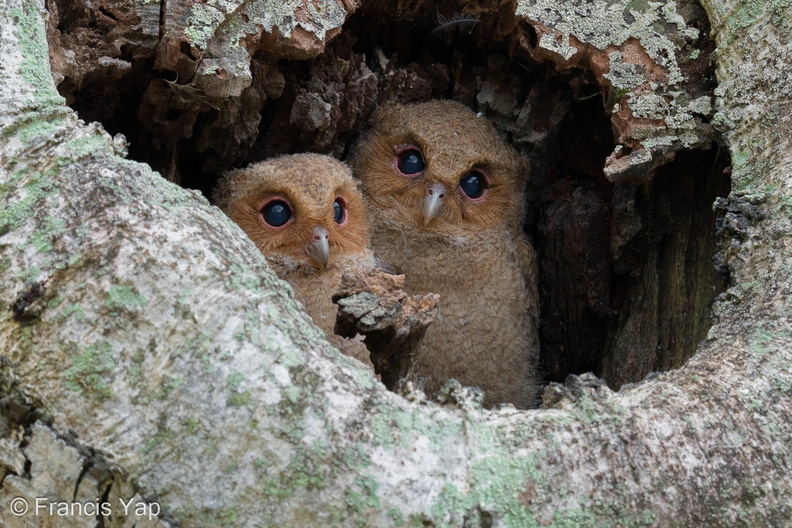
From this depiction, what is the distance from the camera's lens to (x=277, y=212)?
3227 millimetres

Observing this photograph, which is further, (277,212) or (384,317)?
(277,212)

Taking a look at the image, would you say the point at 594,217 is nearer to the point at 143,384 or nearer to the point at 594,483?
the point at 594,483

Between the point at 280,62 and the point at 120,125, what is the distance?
64cm

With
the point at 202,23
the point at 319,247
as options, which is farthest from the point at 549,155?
the point at 202,23

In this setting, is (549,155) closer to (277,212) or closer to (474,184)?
(474,184)

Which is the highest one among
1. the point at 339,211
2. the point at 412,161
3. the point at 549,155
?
the point at 549,155

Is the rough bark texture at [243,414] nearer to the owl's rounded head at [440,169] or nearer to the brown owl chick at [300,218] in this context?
the brown owl chick at [300,218]

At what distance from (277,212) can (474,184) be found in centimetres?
87

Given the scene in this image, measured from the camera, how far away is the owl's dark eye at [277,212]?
10.6 ft

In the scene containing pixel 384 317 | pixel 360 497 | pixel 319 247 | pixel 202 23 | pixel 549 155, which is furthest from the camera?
pixel 549 155

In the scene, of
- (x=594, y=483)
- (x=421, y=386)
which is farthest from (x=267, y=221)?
(x=594, y=483)

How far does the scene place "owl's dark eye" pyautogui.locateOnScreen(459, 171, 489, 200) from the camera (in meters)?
3.55

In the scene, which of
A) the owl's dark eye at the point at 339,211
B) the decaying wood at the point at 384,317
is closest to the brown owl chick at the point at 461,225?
the owl's dark eye at the point at 339,211

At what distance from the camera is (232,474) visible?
1647mm
